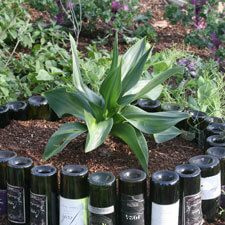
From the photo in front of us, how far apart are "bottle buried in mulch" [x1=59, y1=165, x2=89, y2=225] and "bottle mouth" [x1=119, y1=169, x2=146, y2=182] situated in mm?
165

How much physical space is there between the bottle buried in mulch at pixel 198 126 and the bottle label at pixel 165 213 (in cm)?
65

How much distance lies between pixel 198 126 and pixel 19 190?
3.55ft

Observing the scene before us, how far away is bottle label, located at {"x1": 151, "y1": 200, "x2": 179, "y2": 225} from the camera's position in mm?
2512

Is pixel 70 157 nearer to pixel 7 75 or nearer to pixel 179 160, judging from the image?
pixel 179 160

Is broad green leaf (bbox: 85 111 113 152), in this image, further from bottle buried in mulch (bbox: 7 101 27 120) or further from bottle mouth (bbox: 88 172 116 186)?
bottle buried in mulch (bbox: 7 101 27 120)

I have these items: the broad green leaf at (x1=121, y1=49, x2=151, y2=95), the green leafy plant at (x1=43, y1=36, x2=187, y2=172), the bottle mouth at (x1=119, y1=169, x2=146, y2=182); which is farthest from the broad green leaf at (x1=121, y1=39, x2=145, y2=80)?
the bottle mouth at (x1=119, y1=169, x2=146, y2=182)

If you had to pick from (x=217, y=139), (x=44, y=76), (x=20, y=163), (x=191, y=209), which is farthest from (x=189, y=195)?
(x=44, y=76)

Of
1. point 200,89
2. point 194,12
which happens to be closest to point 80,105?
point 200,89

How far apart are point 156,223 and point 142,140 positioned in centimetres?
44

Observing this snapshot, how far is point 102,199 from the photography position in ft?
8.16

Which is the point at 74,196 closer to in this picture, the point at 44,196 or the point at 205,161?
the point at 44,196

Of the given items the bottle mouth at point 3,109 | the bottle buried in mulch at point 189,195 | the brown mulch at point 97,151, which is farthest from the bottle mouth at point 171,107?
the bottle mouth at point 3,109

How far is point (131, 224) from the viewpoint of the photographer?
2539 mm

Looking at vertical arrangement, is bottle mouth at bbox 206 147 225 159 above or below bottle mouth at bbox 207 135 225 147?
below
